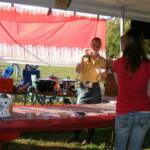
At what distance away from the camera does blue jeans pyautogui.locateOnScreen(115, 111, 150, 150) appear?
3240 millimetres

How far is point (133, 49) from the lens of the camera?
3.21 m

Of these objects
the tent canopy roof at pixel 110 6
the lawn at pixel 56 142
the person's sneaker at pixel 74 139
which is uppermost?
the tent canopy roof at pixel 110 6

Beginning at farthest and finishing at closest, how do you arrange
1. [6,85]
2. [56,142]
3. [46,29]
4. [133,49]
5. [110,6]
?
1. [46,29]
2. [6,85]
3. [110,6]
4. [56,142]
5. [133,49]

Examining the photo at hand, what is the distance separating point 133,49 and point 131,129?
0.57 metres

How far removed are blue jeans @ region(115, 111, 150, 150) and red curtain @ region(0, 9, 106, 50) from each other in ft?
13.9

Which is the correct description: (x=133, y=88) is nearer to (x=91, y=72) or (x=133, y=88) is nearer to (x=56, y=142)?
(x=91, y=72)

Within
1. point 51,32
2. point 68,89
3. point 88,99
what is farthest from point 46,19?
point 88,99

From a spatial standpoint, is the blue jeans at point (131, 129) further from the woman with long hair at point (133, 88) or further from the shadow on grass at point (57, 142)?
the shadow on grass at point (57, 142)

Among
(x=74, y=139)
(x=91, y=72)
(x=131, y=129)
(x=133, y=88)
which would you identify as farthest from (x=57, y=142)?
(x=133, y=88)

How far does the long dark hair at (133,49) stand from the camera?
3.20 metres

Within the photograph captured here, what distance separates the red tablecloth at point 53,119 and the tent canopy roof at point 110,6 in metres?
1.72

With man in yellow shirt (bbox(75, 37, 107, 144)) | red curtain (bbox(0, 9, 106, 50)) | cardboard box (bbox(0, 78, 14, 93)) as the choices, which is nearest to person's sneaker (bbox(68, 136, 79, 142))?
man in yellow shirt (bbox(75, 37, 107, 144))

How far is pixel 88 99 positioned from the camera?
5.60m

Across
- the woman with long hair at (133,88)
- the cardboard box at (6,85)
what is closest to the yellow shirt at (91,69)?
the cardboard box at (6,85)
